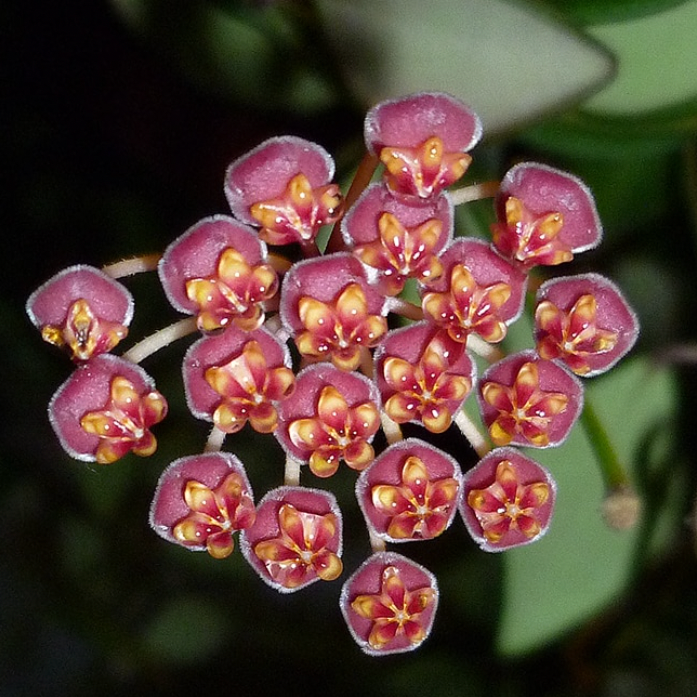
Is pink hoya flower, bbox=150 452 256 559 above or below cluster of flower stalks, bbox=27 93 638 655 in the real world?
below

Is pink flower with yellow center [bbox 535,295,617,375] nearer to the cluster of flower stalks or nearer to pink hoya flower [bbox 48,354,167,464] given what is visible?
the cluster of flower stalks

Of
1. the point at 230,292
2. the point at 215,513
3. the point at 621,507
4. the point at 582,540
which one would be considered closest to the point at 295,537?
the point at 215,513

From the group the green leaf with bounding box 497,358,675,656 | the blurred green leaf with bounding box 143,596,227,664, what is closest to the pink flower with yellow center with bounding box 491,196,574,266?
the green leaf with bounding box 497,358,675,656

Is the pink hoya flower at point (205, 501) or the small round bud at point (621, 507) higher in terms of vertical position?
the pink hoya flower at point (205, 501)

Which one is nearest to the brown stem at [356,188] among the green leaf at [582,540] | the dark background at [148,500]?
the dark background at [148,500]

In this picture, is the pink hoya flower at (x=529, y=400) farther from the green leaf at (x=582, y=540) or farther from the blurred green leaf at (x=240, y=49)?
the blurred green leaf at (x=240, y=49)

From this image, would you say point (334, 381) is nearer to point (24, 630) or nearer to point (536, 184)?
point (536, 184)
